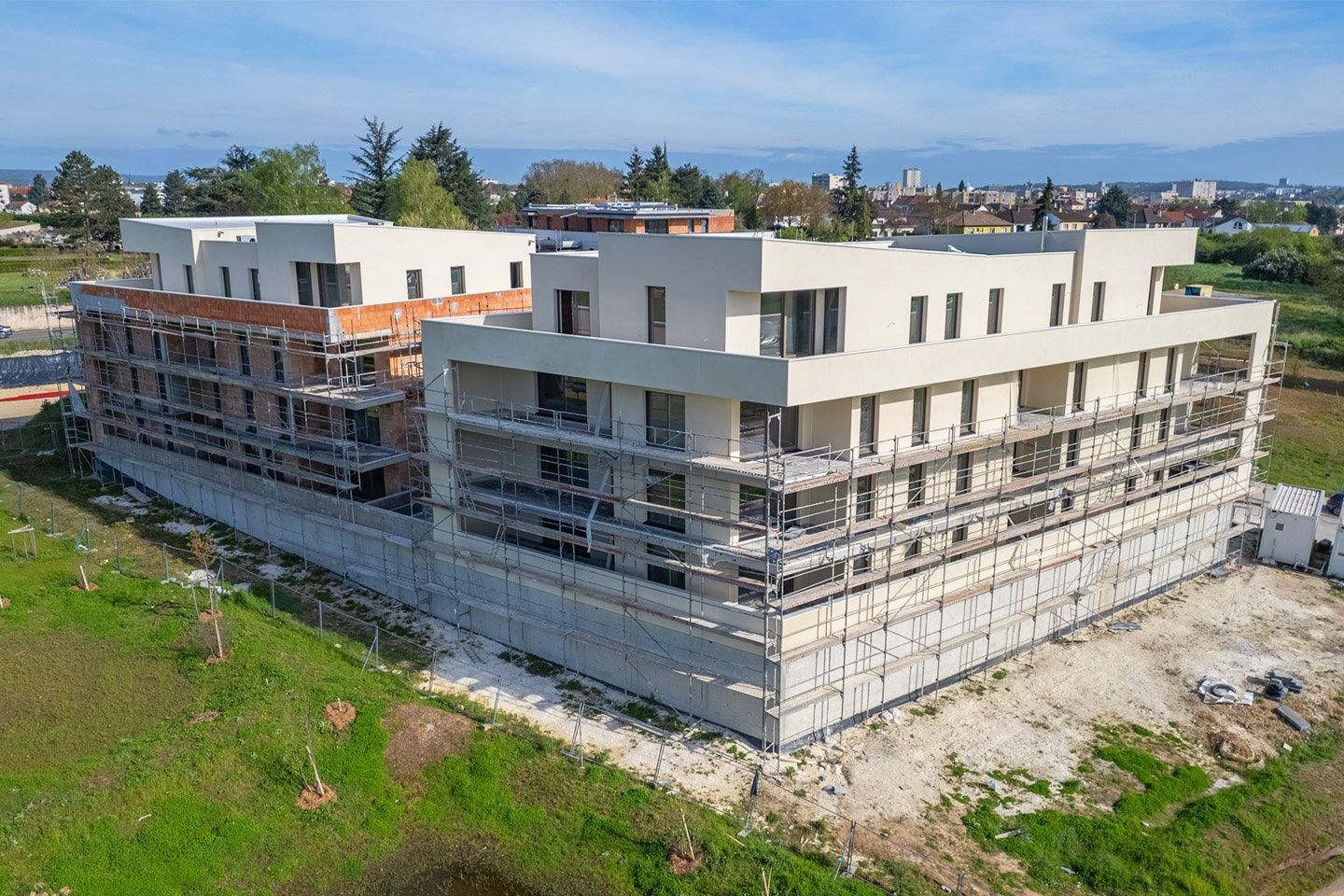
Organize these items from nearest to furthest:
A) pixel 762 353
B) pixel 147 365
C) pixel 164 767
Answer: pixel 164 767 → pixel 762 353 → pixel 147 365

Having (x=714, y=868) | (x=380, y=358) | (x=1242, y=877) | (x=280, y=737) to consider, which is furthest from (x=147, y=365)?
(x=1242, y=877)

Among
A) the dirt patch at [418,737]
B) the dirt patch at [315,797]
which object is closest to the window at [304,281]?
the dirt patch at [418,737]

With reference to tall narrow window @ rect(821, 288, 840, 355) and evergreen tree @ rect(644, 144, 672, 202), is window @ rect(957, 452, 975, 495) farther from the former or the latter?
evergreen tree @ rect(644, 144, 672, 202)

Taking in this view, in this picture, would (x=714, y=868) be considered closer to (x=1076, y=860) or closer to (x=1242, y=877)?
(x=1076, y=860)

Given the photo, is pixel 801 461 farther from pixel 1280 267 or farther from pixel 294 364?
pixel 1280 267

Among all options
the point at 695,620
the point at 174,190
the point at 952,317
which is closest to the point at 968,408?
the point at 952,317

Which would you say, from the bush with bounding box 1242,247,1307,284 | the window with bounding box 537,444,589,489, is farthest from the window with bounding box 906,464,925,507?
the bush with bounding box 1242,247,1307,284

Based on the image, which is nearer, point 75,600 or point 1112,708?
point 1112,708
